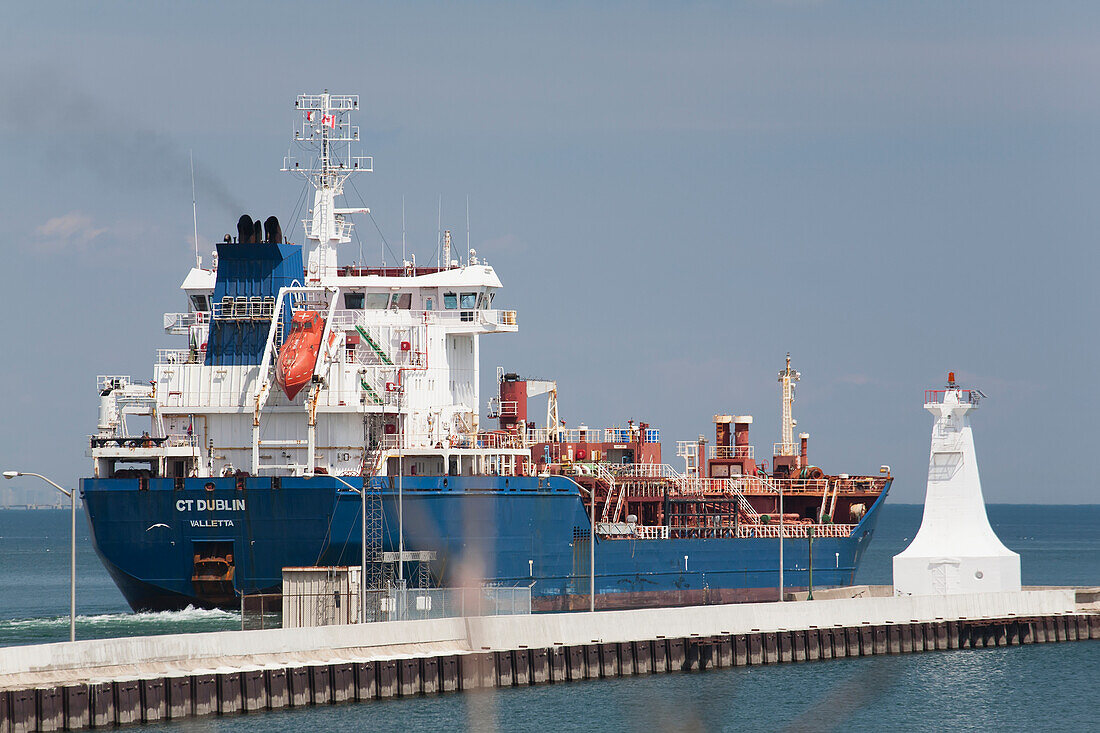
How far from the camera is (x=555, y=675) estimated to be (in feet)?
133

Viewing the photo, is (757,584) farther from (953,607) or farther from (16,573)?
(16,573)

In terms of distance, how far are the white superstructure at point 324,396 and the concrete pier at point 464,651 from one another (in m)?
10.3

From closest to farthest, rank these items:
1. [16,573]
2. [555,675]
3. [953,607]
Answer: [555,675] → [953,607] → [16,573]

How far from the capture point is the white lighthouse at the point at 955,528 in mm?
49875

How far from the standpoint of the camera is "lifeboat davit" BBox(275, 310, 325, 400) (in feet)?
160

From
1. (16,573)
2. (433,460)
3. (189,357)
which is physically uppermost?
(189,357)

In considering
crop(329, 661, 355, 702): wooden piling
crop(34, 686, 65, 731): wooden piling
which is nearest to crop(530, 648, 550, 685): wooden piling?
crop(329, 661, 355, 702): wooden piling

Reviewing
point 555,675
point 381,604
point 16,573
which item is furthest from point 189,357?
point 16,573

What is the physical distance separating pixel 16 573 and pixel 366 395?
64.5 m

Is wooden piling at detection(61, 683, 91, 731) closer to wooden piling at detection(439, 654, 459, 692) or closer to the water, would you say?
the water

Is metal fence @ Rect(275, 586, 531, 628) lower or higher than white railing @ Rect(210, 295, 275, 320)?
lower

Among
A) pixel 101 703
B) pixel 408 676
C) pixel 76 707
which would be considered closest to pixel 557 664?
pixel 408 676

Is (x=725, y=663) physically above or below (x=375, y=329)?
below

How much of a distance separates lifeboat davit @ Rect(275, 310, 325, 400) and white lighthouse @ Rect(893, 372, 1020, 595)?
18741 millimetres
